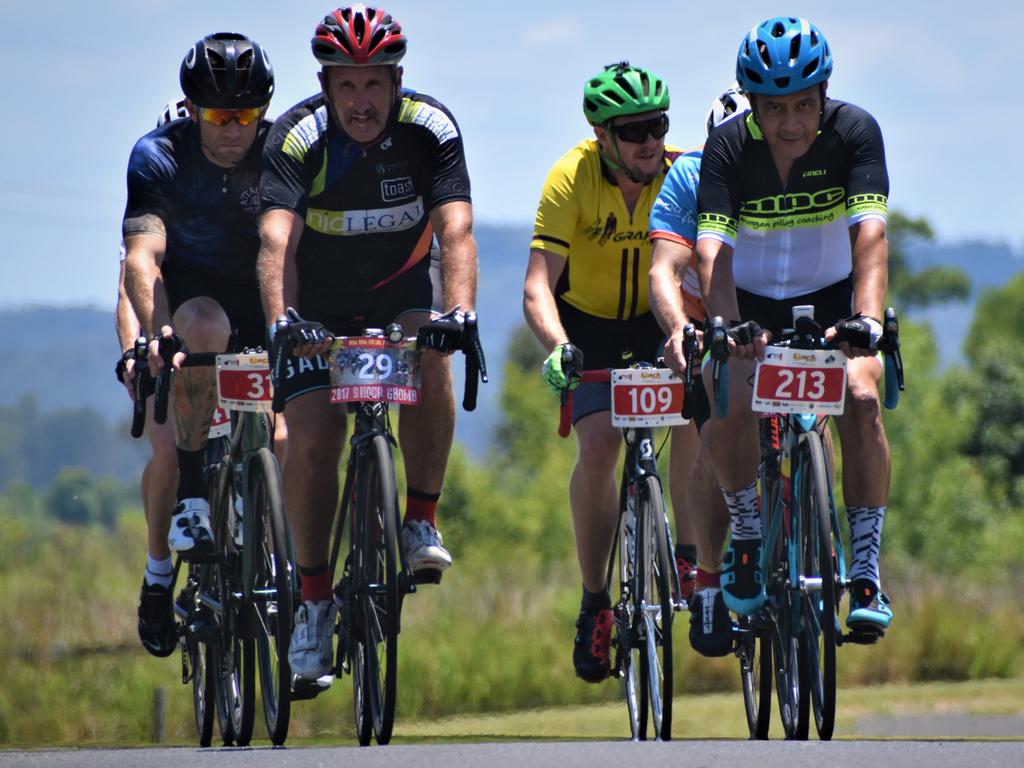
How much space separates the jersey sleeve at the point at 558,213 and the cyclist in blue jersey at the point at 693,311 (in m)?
0.55

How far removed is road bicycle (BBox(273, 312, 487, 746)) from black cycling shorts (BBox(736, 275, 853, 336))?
1.25m

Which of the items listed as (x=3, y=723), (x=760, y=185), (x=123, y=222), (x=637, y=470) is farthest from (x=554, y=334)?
(x=3, y=723)

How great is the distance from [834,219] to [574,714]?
332 inches

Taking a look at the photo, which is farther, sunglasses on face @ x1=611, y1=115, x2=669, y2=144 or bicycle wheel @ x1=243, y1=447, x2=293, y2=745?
sunglasses on face @ x1=611, y1=115, x2=669, y2=144

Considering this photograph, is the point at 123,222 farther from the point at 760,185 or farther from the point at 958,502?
the point at 958,502

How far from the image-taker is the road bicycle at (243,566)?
827 centimetres

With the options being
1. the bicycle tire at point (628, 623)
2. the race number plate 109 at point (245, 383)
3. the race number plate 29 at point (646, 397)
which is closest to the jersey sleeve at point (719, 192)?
the race number plate 29 at point (646, 397)

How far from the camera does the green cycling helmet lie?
9078 millimetres

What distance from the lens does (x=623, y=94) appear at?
29.7 ft

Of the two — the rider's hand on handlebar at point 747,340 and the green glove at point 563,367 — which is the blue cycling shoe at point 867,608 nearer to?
the rider's hand on handlebar at point 747,340

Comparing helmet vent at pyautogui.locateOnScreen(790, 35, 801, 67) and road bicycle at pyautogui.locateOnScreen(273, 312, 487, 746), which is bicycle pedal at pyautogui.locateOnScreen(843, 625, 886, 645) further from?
helmet vent at pyautogui.locateOnScreen(790, 35, 801, 67)

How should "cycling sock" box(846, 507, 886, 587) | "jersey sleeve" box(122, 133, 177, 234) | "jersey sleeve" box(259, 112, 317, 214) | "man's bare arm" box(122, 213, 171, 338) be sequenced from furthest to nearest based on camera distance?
"jersey sleeve" box(122, 133, 177, 234)
"man's bare arm" box(122, 213, 171, 338)
"jersey sleeve" box(259, 112, 317, 214)
"cycling sock" box(846, 507, 886, 587)

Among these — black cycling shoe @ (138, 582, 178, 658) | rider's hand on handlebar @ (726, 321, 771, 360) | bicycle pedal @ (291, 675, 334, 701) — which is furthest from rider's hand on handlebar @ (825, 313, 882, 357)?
black cycling shoe @ (138, 582, 178, 658)

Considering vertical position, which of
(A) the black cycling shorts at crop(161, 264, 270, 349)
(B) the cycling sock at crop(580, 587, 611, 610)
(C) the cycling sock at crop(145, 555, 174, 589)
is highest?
(A) the black cycling shorts at crop(161, 264, 270, 349)
